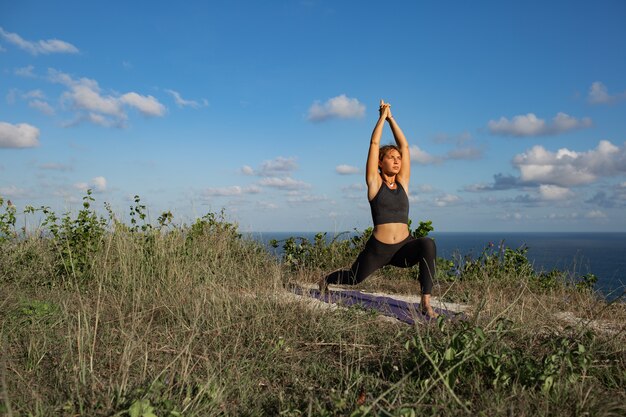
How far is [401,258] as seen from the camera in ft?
16.4

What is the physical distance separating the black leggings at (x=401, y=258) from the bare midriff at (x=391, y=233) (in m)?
0.04

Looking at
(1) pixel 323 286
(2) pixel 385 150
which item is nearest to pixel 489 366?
(2) pixel 385 150

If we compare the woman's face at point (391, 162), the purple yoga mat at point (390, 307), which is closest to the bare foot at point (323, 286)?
the purple yoga mat at point (390, 307)

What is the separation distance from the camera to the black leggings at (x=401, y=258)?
471cm

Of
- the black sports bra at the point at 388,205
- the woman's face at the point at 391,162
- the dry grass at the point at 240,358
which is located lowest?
the dry grass at the point at 240,358

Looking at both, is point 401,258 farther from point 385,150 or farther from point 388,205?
point 385,150

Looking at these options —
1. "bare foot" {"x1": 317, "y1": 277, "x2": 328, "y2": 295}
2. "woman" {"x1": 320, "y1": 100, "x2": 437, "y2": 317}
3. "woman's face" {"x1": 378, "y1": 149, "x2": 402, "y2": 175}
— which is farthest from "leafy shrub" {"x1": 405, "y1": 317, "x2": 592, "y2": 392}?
"bare foot" {"x1": 317, "y1": 277, "x2": 328, "y2": 295}

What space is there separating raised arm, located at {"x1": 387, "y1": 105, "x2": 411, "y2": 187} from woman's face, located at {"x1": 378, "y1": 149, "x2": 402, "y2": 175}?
2.8 inches

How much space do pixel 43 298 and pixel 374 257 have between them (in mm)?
3666

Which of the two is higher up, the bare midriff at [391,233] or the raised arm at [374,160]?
the raised arm at [374,160]

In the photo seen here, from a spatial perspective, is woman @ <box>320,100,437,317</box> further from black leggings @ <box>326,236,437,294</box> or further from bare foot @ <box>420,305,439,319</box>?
bare foot @ <box>420,305,439,319</box>

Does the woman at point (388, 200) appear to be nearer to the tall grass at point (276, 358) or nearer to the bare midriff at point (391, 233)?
the bare midriff at point (391, 233)

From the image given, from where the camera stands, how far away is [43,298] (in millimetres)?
5062

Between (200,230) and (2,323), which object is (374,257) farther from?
(200,230)
